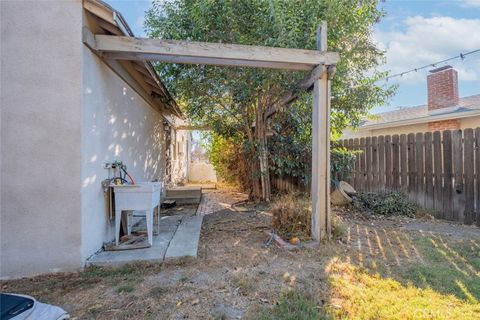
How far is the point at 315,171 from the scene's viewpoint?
414cm

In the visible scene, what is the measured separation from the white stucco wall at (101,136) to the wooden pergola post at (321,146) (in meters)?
2.99

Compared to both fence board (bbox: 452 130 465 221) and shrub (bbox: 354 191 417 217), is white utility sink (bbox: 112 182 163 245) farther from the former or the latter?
fence board (bbox: 452 130 465 221)

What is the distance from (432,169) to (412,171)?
418 mm

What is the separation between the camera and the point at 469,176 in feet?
17.3

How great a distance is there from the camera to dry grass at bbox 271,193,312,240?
433 cm

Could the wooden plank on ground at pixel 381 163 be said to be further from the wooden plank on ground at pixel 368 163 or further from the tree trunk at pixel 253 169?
the tree trunk at pixel 253 169

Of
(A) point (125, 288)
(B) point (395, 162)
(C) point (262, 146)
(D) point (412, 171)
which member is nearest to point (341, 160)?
(B) point (395, 162)

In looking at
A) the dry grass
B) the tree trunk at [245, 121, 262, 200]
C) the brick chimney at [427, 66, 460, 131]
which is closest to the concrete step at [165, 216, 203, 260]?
the dry grass

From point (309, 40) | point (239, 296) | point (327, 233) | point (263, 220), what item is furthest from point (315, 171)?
point (309, 40)

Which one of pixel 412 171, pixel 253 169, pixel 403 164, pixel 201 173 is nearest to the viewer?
pixel 412 171

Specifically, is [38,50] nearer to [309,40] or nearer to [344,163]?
[309,40]

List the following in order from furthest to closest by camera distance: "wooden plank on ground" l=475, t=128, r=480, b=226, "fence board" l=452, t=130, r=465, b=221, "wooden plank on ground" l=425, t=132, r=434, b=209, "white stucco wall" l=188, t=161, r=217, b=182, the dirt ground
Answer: "white stucco wall" l=188, t=161, r=217, b=182, "wooden plank on ground" l=425, t=132, r=434, b=209, "fence board" l=452, t=130, r=465, b=221, "wooden plank on ground" l=475, t=128, r=480, b=226, the dirt ground

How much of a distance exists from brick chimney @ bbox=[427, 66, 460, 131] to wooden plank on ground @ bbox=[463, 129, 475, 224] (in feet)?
17.4

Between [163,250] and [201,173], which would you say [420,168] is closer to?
[163,250]
